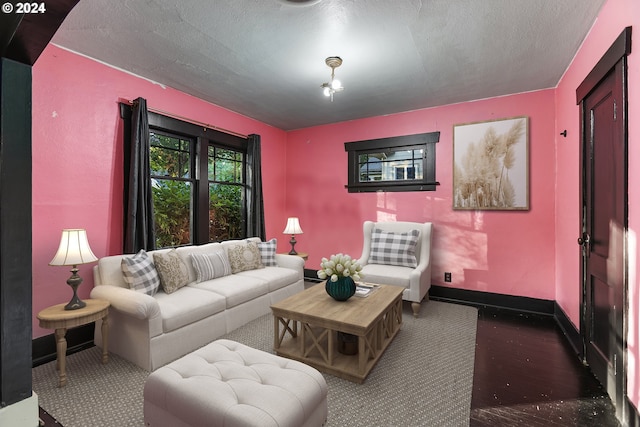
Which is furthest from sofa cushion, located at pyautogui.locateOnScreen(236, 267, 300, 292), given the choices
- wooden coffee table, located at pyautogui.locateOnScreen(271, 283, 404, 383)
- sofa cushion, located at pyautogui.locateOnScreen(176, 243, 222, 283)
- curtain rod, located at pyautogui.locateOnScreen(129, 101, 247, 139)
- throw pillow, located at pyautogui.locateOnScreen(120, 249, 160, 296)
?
curtain rod, located at pyautogui.locateOnScreen(129, 101, 247, 139)

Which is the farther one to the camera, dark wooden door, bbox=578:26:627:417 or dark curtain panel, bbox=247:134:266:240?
dark curtain panel, bbox=247:134:266:240

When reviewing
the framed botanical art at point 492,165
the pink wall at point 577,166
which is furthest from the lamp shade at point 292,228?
the pink wall at point 577,166

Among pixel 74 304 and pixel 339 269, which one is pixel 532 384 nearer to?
pixel 339 269

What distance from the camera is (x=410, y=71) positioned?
9.68 ft

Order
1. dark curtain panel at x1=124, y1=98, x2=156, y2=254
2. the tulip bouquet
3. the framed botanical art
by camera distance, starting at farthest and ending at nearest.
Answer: the framed botanical art → dark curtain panel at x1=124, y1=98, x2=156, y2=254 → the tulip bouquet

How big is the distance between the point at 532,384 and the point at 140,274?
125 inches

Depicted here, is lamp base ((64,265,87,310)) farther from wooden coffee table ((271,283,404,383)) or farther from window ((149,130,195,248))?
wooden coffee table ((271,283,404,383))

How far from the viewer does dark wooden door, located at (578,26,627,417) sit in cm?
175

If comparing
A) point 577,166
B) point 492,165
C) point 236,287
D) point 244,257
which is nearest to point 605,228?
point 577,166

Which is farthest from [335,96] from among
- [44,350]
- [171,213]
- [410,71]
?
[44,350]

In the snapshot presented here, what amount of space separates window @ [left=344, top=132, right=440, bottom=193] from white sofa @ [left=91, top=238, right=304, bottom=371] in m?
2.15

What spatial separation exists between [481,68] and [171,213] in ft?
12.4

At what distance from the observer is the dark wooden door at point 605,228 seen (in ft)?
5.76

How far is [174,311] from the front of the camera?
7.76 feet
